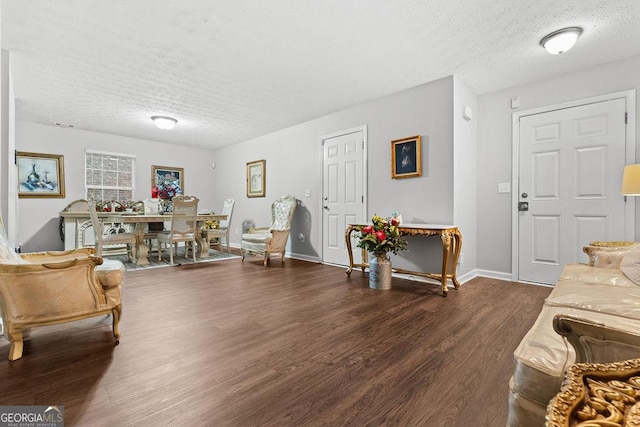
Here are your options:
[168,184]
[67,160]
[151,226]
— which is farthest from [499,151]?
[67,160]

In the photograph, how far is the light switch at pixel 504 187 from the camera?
364 cm

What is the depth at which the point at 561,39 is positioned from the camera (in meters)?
→ 2.54

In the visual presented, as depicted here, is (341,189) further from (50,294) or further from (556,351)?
(556,351)

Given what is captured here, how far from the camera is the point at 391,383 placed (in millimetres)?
1461

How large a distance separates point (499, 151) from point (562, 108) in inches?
28.9

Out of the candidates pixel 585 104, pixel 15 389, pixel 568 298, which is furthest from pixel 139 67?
pixel 585 104

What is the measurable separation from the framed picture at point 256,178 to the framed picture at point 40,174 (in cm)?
351

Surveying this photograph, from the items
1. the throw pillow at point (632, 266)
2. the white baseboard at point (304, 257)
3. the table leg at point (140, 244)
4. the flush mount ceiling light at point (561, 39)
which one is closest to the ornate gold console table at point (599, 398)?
the throw pillow at point (632, 266)

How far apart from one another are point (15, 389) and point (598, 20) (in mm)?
4570

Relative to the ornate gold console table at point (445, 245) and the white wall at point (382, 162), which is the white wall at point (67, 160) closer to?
the white wall at point (382, 162)

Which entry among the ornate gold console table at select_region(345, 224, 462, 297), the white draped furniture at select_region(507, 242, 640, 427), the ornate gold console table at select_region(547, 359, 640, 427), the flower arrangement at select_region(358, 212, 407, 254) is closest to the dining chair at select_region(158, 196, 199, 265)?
the flower arrangement at select_region(358, 212, 407, 254)

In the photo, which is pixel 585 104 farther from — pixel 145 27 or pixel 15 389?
pixel 15 389

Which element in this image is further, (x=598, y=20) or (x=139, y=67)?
(x=139, y=67)

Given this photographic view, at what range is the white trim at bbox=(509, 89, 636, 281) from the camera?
2901mm
